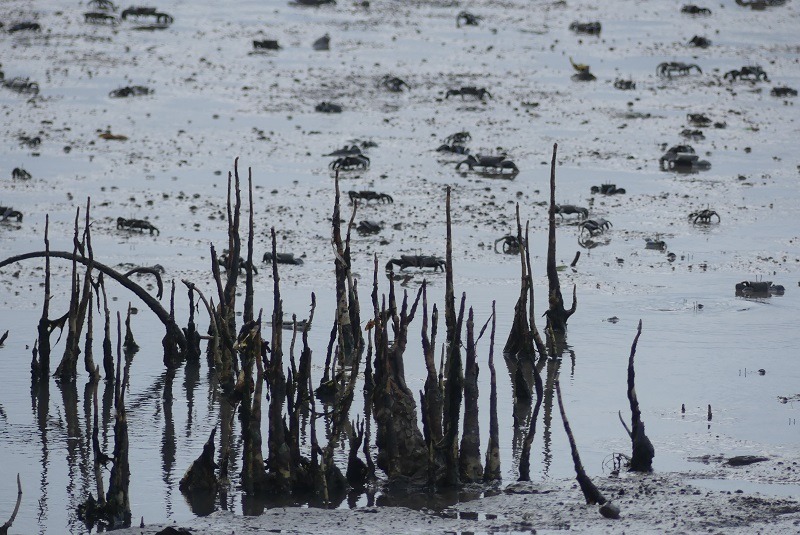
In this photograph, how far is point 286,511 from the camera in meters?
10.3

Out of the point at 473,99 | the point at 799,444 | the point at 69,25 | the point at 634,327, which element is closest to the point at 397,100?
the point at 473,99

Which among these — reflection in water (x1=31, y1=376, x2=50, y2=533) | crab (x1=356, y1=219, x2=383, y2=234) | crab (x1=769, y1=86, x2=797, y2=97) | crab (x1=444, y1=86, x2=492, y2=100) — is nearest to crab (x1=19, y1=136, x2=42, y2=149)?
crab (x1=356, y1=219, x2=383, y2=234)

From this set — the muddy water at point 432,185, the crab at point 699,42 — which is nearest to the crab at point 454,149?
the muddy water at point 432,185

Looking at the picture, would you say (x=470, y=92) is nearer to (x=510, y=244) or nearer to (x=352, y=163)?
(x=352, y=163)

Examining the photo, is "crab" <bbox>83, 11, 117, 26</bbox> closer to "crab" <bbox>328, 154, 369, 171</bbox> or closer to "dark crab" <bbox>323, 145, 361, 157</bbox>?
"dark crab" <bbox>323, 145, 361, 157</bbox>

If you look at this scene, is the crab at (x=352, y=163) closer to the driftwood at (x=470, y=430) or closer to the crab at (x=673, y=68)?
the crab at (x=673, y=68)

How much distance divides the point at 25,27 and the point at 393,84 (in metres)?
12.4

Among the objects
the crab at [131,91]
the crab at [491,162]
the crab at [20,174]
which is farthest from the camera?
the crab at [131,91]

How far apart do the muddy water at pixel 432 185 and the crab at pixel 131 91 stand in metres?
0.26

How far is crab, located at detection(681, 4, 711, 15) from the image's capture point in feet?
149

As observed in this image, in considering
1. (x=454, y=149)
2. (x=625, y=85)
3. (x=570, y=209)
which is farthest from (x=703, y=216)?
(x=625, y=85)

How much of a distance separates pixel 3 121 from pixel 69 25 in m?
11.7

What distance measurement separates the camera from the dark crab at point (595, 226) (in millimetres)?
23188

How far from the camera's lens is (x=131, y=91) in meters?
34.3
